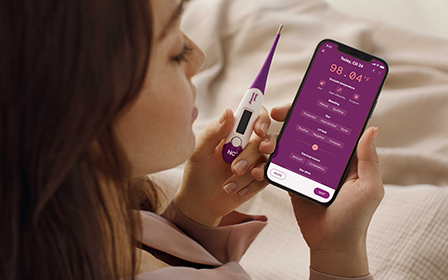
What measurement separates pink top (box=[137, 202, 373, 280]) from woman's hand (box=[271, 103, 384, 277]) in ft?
0.07

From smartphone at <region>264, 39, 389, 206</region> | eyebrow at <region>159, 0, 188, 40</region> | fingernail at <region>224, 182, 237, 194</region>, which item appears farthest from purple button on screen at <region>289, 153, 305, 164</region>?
eyebrow at <region>159, 0, 188, 40</region>

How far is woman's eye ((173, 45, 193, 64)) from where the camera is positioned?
1.37 feet

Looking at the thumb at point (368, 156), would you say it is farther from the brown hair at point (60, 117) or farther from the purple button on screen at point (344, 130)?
the brown hair at point (60, 117)

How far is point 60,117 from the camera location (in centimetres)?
30

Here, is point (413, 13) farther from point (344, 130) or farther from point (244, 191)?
point (244, 191)

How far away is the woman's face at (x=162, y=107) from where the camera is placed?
14.7 inches

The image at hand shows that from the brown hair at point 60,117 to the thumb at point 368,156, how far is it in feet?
1.26

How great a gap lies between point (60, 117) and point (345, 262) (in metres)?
0.47

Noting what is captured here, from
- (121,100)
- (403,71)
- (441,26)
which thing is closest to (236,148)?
(121,100)

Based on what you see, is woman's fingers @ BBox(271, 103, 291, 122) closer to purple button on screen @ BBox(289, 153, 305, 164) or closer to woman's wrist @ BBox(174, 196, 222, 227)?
purple button on screen @ BBox(289, 153, 305, 164)

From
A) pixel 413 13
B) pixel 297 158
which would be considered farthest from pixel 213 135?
pixel 413 13

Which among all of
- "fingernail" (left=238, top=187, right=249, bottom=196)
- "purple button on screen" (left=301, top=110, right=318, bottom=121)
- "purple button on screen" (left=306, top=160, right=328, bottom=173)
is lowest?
"fingernail" (left=238, top=187, right=249, bottom=196)

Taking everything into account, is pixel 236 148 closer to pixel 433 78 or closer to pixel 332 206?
pixel 332 206

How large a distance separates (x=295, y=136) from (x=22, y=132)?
432mm
